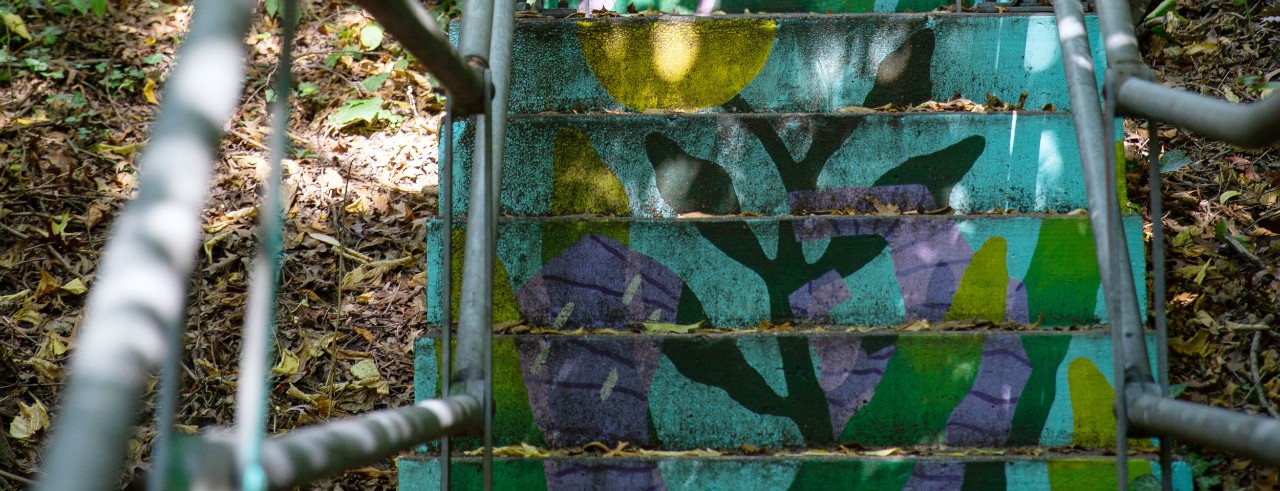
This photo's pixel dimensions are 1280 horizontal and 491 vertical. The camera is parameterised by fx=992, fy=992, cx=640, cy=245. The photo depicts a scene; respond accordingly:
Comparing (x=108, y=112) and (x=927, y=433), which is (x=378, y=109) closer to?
(x=108, y=112)

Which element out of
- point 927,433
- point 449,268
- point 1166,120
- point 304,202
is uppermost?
point 304,202

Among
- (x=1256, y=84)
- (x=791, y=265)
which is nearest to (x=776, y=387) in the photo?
(x=791, y=265)

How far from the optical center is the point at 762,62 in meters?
2.83

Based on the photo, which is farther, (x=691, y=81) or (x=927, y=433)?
(x=691, y=81)

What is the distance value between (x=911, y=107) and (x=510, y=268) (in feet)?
4.05

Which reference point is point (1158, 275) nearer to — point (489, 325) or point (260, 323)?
point (489, 325)

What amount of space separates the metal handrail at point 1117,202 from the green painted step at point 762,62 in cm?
92

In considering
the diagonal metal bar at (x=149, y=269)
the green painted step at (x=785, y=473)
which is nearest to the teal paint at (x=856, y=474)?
the green painted step at (x=785, y=473)

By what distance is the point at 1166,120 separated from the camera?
4.62 ft

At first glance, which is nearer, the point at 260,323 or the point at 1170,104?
the point at 260,323

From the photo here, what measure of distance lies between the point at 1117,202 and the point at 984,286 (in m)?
0.86

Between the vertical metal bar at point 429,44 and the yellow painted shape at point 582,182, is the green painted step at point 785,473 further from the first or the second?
the vertical metal bar at point 429,44

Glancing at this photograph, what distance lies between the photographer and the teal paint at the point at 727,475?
2.10 metres

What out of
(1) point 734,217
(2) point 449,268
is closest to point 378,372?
(1) point 734,217
